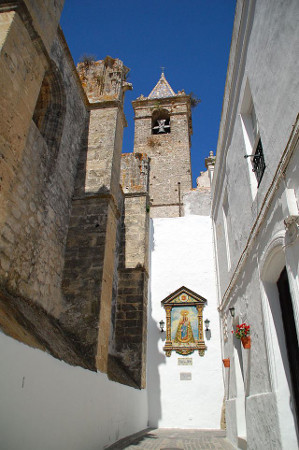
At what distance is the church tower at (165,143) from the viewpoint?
67.9 feet

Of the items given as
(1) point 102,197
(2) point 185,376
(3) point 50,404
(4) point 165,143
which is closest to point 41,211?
(1) point 102,197

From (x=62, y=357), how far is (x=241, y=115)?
4.86 m

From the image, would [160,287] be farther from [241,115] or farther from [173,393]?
[241,115]

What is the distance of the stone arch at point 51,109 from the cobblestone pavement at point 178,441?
5437 millimetres

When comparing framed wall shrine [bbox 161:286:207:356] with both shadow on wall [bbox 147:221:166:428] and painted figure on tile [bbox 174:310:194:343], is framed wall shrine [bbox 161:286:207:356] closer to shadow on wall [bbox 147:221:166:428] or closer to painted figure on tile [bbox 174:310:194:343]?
painted figure on tile [bbox 174:310:194:343]

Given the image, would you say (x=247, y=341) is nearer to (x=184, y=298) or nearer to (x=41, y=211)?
(x=41, y=211)

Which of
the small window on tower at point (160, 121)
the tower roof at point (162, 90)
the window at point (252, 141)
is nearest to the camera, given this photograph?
the window at point (252, 141)

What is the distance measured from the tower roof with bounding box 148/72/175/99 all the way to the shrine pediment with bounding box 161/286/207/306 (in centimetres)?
1887

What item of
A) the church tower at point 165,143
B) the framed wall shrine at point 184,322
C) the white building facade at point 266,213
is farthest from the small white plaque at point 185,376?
the church tower at point 165,143

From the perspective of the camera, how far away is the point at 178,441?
670 centimetres

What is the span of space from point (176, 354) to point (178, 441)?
2.98 meters

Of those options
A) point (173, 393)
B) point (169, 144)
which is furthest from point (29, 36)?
point (169, 144)

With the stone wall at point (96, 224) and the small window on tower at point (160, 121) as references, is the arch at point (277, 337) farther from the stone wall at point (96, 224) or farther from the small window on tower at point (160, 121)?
the small window on tower at point (160, 121)

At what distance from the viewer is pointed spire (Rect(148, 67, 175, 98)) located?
25.7 m
